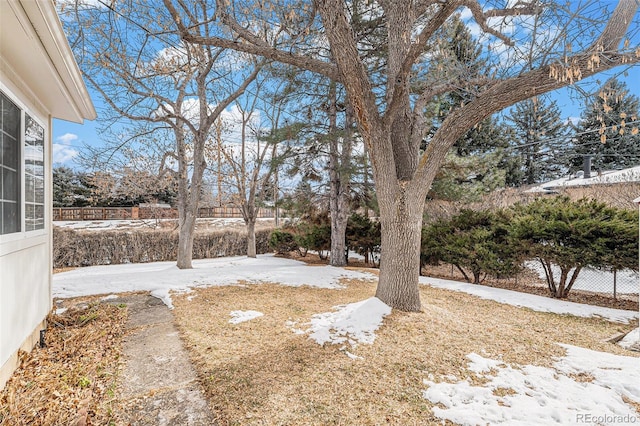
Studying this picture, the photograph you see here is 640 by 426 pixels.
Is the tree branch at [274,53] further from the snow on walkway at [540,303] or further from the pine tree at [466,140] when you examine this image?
the snow on walkway at [540,303]

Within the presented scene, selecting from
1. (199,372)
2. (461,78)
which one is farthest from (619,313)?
(199,372)

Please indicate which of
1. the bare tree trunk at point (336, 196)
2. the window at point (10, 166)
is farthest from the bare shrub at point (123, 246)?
the window at point (10, 166)

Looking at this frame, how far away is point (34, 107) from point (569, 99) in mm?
6488

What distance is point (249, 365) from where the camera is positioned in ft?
8.51

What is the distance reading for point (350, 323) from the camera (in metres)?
3.51

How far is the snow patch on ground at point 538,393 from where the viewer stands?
6.51 ft

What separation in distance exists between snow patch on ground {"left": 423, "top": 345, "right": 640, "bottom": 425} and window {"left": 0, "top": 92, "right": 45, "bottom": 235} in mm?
3723

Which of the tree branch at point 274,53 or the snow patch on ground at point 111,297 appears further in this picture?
the snow patch on ground at point 111,297

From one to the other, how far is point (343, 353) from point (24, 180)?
3454 millimetres

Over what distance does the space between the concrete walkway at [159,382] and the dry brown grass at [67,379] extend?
0.35 ft

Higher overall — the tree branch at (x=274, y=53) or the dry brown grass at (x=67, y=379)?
the tree branch at (x=274, y=53)

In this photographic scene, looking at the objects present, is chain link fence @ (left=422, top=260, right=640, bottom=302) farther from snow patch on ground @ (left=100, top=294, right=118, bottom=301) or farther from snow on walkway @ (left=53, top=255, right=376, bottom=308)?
snow patch on ground @ (left=100, top=294, right=118, bottom=301)

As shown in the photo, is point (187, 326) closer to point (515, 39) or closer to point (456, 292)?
point (456, 292)

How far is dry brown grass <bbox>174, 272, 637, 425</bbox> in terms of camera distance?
2.04 m
